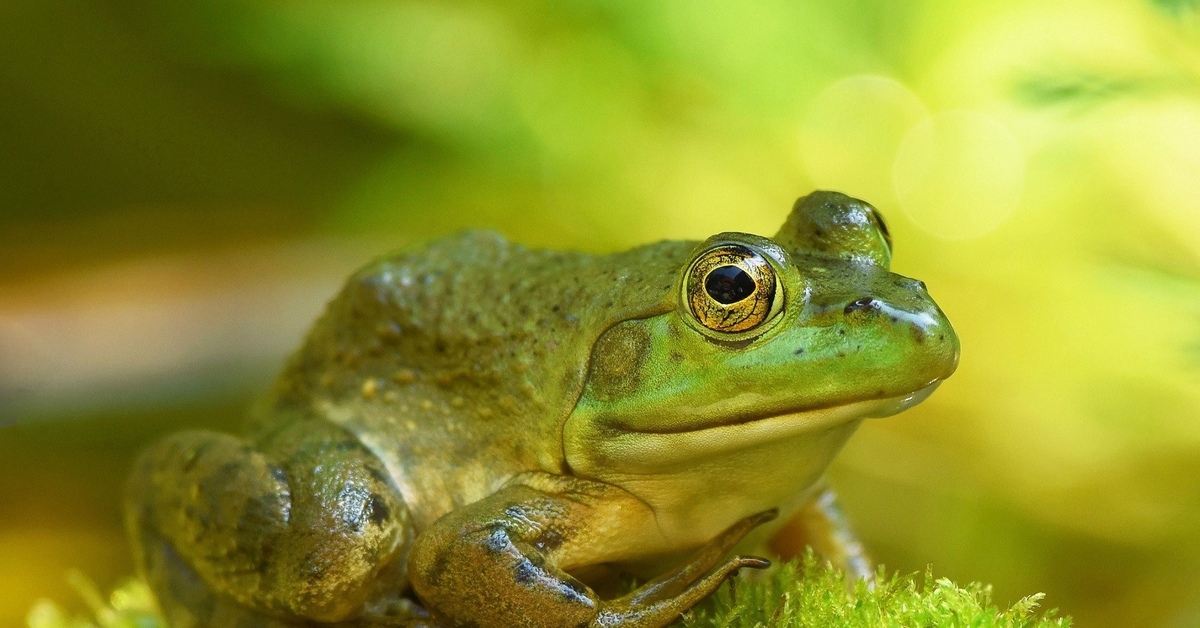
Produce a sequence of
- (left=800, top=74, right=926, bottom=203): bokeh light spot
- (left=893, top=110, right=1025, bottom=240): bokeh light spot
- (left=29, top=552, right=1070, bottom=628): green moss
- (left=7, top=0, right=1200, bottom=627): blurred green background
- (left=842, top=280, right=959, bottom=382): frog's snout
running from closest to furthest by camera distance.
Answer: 1. (left=842, top=280, right=959, bottom=382): frog's snout
2. (left=29, top=552, right=1070, bottom=628): green moss
3. (left=7, top=0, right=1200, bottom=627): blurred green background
4. (left=893, top=110, right=1025, bottom=240): bokeh light spot
5. (left=800, top=74, right=926, bottom=203): bokeh light spot

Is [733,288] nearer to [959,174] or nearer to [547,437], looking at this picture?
[547,437]

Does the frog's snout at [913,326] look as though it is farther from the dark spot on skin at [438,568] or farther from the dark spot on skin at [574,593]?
the dark spot on skin at [438,568]

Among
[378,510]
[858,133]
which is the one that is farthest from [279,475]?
[858,133]

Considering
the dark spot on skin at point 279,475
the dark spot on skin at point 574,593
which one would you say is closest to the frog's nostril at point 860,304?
the dark spot on skin at point 574,593

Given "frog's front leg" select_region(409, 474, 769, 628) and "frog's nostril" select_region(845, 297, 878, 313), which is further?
"frog's front leg" select_region(409, 474, 769, 628)

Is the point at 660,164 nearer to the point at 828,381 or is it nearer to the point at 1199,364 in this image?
the point at 1199,364

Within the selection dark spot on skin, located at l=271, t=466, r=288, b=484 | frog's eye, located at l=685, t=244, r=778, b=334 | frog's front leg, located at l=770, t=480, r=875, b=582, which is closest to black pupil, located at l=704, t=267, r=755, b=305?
frog's eye, located at l=685, t=244, r=778, b=334

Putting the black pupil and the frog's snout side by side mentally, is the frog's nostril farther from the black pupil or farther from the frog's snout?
the black pupil
